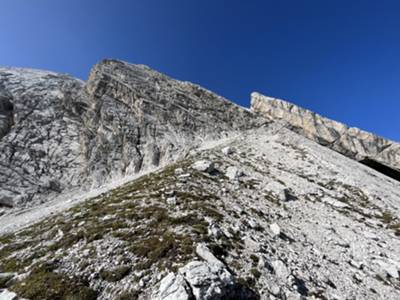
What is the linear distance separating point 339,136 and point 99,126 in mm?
55159

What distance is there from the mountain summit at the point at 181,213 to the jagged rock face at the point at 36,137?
27 centimetres

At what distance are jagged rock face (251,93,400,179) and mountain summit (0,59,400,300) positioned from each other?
50.5 ft

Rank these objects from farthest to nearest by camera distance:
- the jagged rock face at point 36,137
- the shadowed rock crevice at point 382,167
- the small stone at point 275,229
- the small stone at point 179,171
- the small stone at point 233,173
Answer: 1. the shadowed rock crevice at point 382,167
2. the jagged rock face at point 36,137
3. the small stone at point 233,173
4. the small stone at point 179,171
5. the small stone at point 275,229

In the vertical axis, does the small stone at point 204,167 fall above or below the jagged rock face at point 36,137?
below

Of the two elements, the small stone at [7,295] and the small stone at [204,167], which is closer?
the small stone at [7,295]

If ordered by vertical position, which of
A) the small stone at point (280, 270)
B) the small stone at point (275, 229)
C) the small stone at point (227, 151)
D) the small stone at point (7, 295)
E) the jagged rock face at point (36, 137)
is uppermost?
the jagged rock face at point (36, 137)

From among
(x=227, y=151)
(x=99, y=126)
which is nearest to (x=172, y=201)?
(x=227, y=151)

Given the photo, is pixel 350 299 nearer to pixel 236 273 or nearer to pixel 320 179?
pixel 236 273

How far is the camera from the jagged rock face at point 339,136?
53719mm

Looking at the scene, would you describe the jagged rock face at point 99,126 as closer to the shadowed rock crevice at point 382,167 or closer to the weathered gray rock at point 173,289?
the shadowed rock crevice at point 382,167

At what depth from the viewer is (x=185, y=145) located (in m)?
41.3

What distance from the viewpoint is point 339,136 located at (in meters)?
56.1

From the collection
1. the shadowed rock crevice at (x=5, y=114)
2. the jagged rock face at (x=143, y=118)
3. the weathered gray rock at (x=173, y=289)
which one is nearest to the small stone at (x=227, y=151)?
the jagged rock face at (x=143, y=118)

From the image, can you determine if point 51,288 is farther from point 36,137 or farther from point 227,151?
point 36,137
